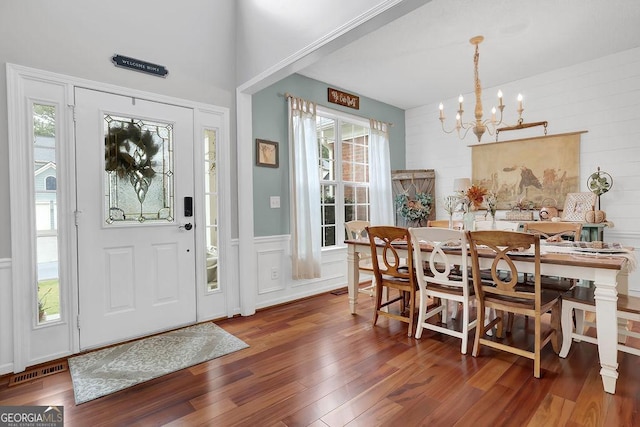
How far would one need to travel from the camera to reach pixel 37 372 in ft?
7.75

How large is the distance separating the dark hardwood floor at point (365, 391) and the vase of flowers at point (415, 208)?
2834 millimetres

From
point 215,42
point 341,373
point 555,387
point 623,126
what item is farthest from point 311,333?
point 623,126

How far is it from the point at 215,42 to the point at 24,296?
273 cm

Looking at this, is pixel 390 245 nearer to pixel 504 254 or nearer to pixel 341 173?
pixel 504 254

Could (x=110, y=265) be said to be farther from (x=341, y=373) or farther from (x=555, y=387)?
(x=555, y=387)

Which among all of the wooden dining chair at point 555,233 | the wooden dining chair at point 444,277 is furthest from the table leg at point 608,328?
the wooden dining chair at point 444,277

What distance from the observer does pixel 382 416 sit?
5.95 feet

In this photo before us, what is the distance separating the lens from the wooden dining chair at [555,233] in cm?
266

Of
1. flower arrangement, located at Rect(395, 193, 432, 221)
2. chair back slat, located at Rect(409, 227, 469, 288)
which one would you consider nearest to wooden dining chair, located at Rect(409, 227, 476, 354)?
chair back slat, located at Rect(409, 227, 469, 288)

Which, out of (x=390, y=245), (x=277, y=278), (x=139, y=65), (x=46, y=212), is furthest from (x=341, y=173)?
(x=46, y=212)

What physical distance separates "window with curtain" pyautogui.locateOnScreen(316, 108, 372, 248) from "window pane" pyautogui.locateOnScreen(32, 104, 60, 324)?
294 cm

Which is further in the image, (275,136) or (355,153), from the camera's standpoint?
(355,153)

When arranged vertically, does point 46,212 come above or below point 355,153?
below

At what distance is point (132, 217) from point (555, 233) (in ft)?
13.2
